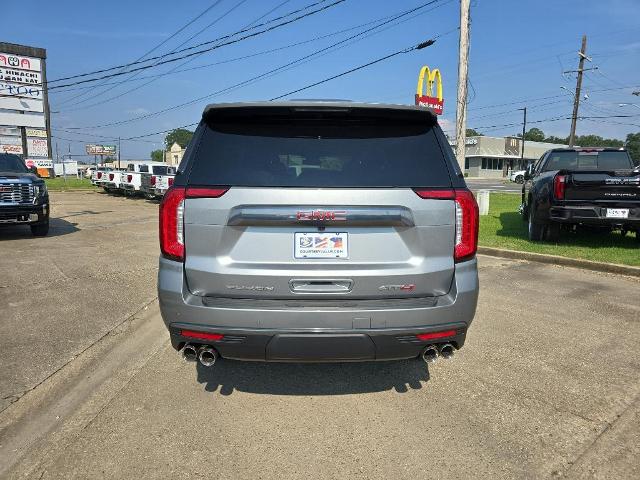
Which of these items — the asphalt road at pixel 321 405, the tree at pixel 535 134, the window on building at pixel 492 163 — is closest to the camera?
the asphalt road at pixel 321 405

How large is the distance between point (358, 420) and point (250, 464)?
78 centimetres

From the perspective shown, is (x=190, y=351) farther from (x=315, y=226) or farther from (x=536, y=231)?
(x=536, y=231)

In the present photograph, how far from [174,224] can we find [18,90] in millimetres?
45658

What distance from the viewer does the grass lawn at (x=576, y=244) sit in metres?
7.69

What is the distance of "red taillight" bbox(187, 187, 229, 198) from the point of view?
259 cm

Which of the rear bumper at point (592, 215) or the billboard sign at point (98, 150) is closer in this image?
the rear bumper at point (592, 215)

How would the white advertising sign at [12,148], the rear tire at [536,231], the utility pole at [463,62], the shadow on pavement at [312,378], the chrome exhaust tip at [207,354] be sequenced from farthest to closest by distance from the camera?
the white advertising sign at [12,148] → the utility pole at [463,62] → the rear tire at [536,231] → the shadow on pavement at [312,378] → the chrome exhaust tip at [207,354]

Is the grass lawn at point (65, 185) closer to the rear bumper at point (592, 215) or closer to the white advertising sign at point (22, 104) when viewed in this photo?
the white advertising sign at point (22, 104)

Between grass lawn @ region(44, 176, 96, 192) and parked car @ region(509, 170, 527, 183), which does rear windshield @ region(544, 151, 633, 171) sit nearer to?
parked car @ region(509, 170, 527, 183)

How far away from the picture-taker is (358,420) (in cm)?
295

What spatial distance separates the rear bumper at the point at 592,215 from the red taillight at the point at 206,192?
7138 millimetres

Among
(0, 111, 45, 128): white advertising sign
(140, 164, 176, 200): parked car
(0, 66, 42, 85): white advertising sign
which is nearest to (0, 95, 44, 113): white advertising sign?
(0, 111, 45, 128): white advertising sign

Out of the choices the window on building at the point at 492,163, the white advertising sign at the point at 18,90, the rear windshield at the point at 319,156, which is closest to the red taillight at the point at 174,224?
the rear windshield at the point at 319,156

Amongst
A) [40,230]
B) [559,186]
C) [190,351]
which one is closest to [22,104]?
[40,230]
